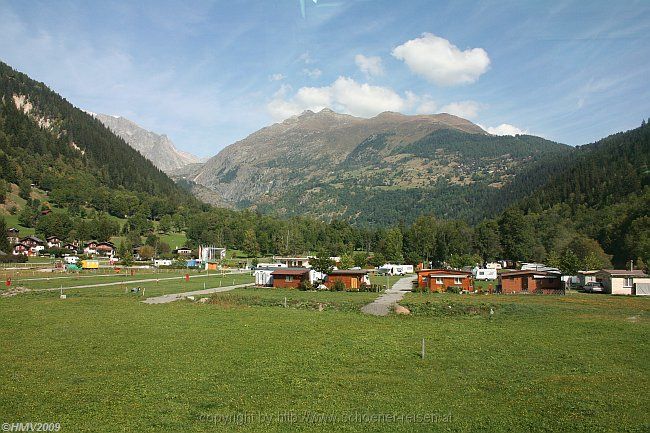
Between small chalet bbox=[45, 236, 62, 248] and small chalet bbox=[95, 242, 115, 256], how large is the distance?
39.9ft

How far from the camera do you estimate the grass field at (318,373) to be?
40.4 ft

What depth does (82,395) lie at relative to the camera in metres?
13.9

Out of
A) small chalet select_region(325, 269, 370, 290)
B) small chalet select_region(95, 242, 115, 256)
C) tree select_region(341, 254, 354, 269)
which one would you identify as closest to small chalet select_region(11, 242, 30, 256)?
small chalet select_region(95, 242, 115, 256)

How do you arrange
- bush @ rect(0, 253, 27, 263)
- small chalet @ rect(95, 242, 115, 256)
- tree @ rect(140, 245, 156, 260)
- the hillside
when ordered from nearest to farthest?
1. bush @ rect(0, 253, 27, 263)
2. the hillside
3. tree @ rect(140, 245, 156, 260)
4. small chalet @ rect(95, 242, 115, 256)

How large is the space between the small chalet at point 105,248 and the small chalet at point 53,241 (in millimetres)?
12153

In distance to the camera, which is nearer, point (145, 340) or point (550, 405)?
point (550, 405)

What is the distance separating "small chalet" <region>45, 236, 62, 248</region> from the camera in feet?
448

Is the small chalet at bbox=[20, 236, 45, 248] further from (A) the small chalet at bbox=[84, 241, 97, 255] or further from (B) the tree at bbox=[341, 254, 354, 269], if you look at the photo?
(B) the tree at bbox=[341, 254, 354, 269]

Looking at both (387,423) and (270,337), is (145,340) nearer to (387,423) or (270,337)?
(270,337)

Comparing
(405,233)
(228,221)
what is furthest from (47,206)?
(405,233)

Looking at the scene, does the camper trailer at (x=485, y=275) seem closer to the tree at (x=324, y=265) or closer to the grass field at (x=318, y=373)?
the tree at (x=324, y=265)

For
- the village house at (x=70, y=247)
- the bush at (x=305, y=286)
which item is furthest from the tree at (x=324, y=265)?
the village house at (x=70, y=247)

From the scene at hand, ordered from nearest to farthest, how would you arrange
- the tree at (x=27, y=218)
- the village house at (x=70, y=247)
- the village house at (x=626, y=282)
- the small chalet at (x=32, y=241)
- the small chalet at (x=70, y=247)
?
the village house at (x=626, y=282) → the small chalet at (x=32, y=241) → the village house at (x=70, y=247) → the small chalet at (x=70, y=247) → the tree at (x=27, y=218)

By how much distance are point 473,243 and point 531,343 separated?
4717 inches
